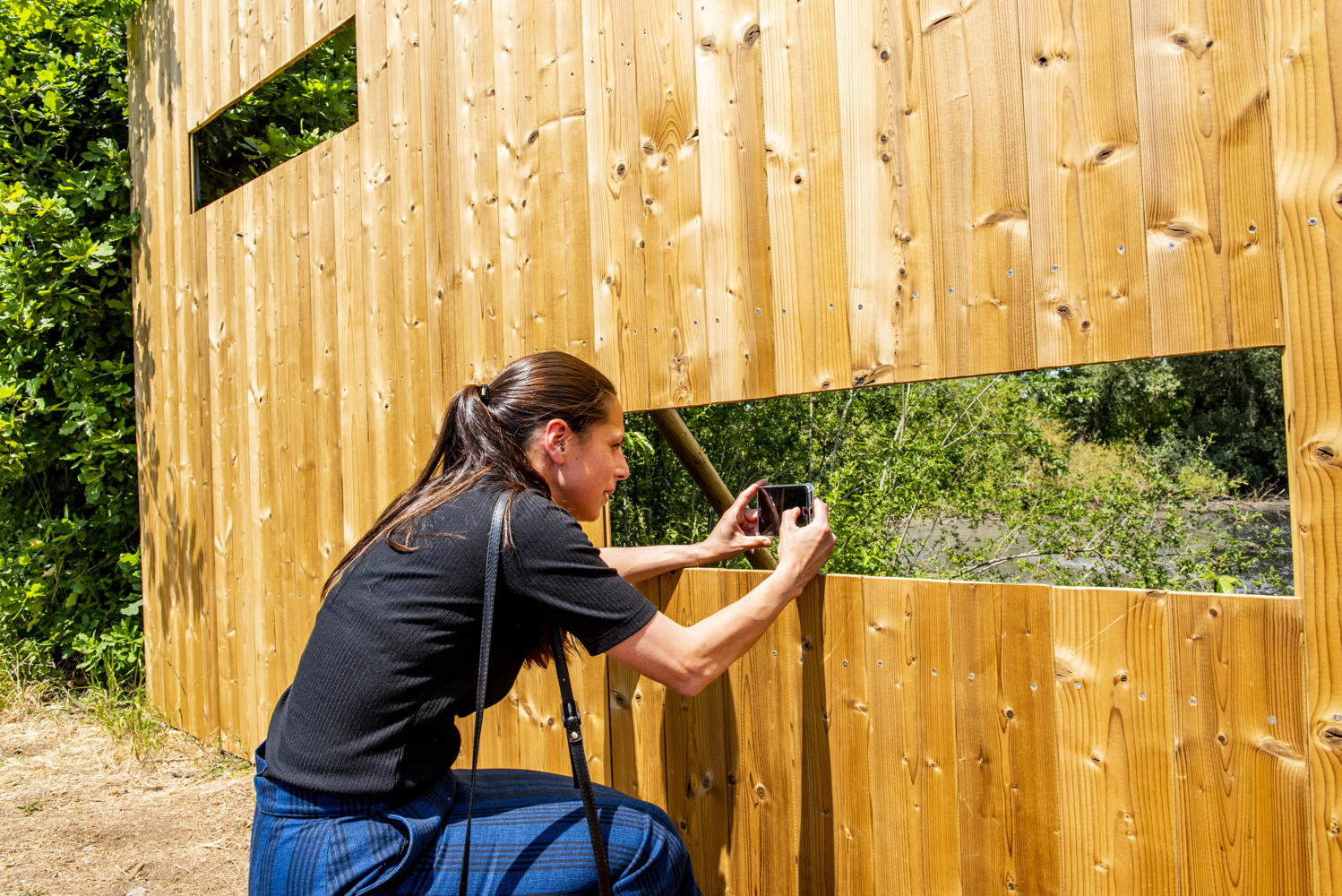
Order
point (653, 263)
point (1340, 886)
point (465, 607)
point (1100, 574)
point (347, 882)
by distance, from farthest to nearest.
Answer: point (1100, 574) → point (653, 263) → point (465, 607) → point (347, 882) → point (1340, 886)

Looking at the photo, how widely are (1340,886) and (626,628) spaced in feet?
3.85

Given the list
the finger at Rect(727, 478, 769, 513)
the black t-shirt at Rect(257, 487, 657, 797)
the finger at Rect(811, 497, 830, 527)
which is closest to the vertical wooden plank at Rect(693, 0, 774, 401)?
the finger at Rect(727, 478, 769, 513)

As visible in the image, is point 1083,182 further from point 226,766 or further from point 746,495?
point 226,766

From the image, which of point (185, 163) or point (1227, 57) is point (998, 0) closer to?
point (1227, 57)

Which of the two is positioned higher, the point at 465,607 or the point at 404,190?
the point at 404,190

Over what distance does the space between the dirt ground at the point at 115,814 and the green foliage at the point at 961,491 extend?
92.5 inches

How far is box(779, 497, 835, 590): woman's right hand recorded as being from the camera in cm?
200

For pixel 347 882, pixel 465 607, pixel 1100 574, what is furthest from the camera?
pixel 1100 574

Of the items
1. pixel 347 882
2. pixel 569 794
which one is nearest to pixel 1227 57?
pixel 569 794

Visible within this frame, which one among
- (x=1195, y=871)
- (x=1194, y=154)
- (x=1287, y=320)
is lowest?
(x=1195, y=871)

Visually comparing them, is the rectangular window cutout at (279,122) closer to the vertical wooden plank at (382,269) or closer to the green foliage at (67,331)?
the green foliage at (67,331)

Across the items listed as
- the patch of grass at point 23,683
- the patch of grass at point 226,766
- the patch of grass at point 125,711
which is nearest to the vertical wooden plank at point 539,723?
the patch of grass at point 226,766

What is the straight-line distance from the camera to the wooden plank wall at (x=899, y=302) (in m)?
1.62

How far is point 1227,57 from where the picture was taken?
5.40 feet
